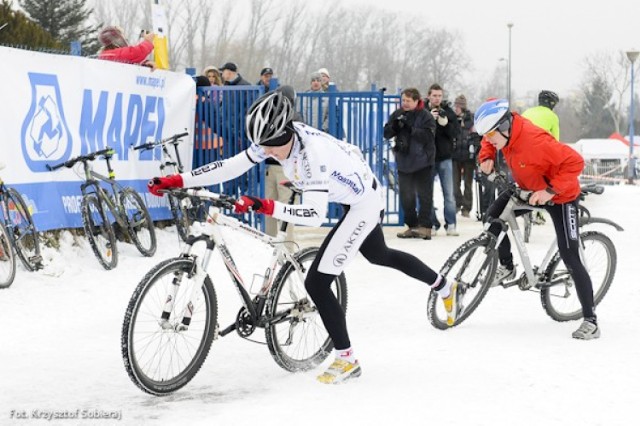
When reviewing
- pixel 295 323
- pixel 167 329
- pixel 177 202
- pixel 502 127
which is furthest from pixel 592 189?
pixel 177 202

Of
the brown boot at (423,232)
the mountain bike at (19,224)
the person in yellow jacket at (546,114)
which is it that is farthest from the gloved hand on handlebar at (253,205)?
the brown boot at (423,232)

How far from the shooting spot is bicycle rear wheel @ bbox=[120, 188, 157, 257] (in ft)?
36.1

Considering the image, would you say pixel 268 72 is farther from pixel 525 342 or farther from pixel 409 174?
pixel 525 342

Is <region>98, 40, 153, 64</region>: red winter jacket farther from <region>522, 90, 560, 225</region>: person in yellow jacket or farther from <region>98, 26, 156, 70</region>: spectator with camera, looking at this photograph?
<region>522, 90, 560, 225</region>: person in yellow jacket

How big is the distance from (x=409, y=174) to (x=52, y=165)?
578 cm

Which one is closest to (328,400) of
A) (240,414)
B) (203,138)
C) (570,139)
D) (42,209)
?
(240,414)

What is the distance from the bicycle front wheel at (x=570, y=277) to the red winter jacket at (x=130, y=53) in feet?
20.4

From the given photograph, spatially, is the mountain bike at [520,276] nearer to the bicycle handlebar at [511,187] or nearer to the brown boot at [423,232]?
the bicycle handlebar at [511,187]

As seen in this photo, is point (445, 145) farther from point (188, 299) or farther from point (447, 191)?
point (188, 299)

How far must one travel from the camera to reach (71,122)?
1048 cm

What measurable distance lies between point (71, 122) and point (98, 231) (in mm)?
1238

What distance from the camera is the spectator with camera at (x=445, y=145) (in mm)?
14648

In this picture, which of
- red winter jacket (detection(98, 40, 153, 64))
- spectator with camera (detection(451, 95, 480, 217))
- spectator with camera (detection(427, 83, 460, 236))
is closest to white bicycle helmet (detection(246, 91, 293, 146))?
red winter jacket (detection(98, 40, 153, 64))

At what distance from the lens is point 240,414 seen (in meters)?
5.32
